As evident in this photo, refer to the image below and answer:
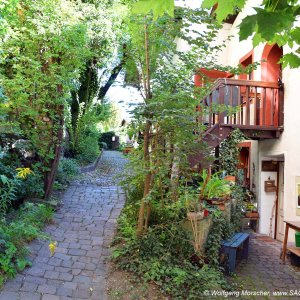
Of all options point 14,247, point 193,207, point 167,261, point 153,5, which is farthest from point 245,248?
point 153,5

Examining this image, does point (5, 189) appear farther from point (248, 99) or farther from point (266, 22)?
point (248, 99)

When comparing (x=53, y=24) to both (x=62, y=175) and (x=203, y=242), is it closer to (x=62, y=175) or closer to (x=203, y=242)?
(x=62, y=175)

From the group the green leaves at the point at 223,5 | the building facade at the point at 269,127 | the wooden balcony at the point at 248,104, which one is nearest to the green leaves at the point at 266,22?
the green leaves at the point at 223,5

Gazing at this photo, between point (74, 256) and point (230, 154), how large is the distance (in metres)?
5.07

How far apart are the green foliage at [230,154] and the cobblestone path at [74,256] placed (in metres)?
2.75

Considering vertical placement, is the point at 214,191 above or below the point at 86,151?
below

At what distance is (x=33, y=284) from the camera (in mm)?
4180

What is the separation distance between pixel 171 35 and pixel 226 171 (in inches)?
174

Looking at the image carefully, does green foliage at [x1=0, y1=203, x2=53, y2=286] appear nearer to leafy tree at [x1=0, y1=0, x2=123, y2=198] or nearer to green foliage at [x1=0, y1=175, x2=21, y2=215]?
green foliage at [x1=0, y1=175, x2=21, y2=215]

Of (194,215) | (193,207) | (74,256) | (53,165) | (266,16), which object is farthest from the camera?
(53,165)

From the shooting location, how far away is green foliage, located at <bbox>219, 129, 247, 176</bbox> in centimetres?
866

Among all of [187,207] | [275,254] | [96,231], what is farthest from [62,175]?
[275,254]

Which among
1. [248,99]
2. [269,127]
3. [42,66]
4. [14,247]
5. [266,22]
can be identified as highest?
[42,66]

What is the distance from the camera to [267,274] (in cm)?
603
